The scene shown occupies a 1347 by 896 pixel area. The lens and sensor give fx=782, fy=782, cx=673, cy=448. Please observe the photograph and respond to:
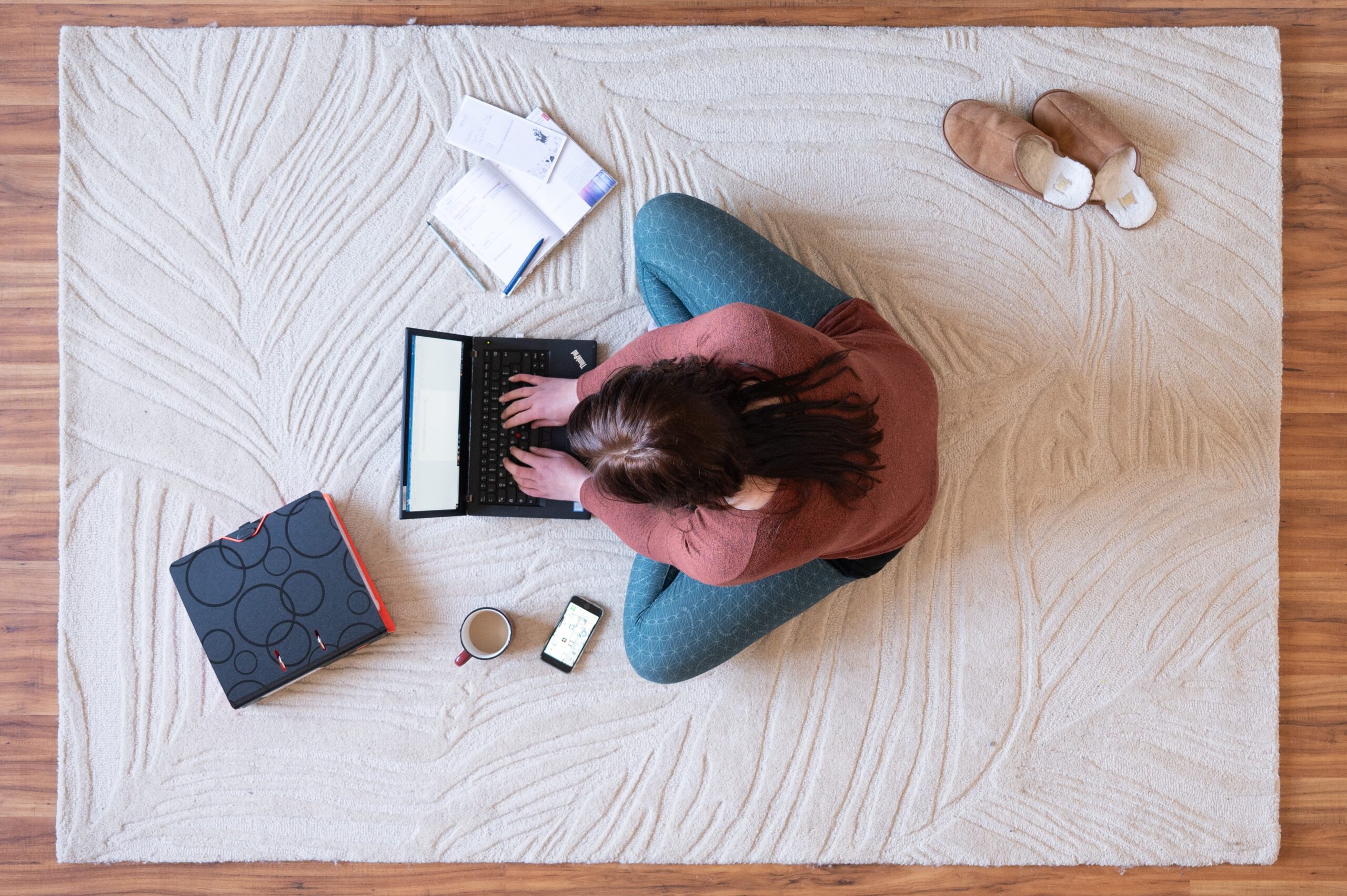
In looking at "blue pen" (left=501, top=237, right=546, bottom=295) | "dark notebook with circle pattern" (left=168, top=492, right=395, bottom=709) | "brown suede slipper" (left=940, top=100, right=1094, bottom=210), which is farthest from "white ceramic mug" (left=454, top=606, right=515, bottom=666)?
"brown suede slipper" (left=940, top=100, right=1094, bottom=210)

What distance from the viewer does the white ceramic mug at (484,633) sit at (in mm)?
1389

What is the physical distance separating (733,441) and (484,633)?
0.77 m

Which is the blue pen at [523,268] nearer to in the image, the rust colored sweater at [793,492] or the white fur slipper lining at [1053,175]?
the rust colored sweater at [793,492]

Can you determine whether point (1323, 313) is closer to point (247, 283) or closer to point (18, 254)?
point (247, 283)

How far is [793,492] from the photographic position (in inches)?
35.4

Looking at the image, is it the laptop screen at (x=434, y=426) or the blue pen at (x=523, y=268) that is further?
the blue pen at (x=523, y=268)

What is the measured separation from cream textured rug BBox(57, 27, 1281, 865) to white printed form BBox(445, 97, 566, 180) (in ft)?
0.13

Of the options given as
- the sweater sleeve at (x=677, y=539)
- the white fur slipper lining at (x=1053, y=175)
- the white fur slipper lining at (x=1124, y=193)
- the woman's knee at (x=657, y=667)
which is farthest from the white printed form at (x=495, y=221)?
the white fur slipper lining at (x=1124, y=193)

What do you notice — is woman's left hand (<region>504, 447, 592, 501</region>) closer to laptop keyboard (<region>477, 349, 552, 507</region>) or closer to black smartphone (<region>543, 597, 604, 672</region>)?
laptop keyboard (<region>477, 349, 552, 507</region>)

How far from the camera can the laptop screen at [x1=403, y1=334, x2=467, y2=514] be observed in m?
1.30

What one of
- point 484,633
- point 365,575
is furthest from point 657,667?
point 365,575

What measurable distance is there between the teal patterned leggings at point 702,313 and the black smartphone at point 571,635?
9 centimetres

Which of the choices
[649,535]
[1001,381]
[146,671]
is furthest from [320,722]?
[1001,381]

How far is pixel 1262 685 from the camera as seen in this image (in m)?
1.43
